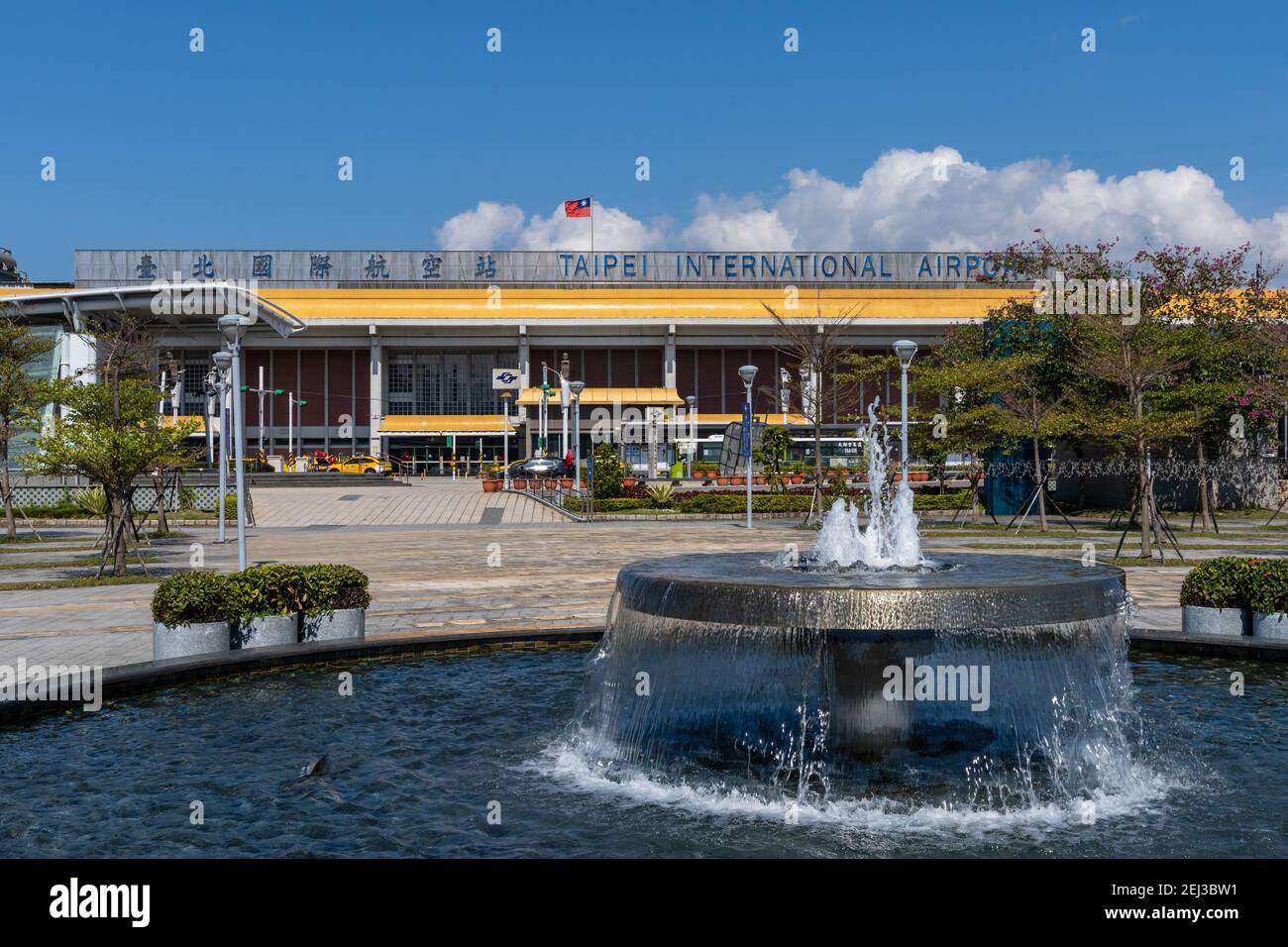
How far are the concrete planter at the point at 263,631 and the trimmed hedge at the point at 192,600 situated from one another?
0.75 ft

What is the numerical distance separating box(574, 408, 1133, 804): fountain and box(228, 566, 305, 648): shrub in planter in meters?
4.22

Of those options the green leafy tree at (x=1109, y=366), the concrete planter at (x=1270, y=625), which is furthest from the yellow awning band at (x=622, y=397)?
the concrete planter at (x=1270, y=625)

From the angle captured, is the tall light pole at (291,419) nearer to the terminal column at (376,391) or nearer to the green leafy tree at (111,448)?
the terminal column at (376,391)

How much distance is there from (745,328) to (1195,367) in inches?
1632

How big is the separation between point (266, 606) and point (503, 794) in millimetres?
5053

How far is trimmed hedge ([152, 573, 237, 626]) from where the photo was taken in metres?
10.8

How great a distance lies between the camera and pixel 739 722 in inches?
325

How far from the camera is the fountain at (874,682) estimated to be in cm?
747

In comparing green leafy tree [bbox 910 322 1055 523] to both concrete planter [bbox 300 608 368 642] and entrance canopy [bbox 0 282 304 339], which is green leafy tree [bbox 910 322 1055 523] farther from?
entrance canopy [bbox 0 282 304 339]

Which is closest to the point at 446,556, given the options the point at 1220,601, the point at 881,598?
the point at 1220,601

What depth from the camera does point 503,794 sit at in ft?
24.4

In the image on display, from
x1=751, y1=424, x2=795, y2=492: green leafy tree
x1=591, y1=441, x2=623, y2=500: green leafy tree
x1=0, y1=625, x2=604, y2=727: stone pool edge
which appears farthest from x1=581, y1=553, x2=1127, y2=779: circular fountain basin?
x1=751, y1=424, x2=795, y2=492: green leafy tree

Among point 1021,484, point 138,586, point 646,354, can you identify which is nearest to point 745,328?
point 646,354
